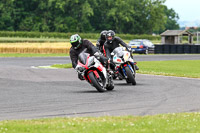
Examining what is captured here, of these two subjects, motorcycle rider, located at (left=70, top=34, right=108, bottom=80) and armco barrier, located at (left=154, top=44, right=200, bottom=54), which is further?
armco barrier, located at (left=154, top=44, right=200, bottom=54)

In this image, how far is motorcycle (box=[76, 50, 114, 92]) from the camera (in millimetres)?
13190

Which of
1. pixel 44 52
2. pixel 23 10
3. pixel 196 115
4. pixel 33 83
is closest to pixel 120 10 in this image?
Answer: pixel 23 10

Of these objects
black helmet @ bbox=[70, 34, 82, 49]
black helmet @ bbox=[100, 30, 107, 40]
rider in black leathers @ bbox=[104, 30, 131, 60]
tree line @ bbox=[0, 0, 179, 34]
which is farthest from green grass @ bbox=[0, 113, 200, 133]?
tree line @ bbox=[0, 0, 179, 34]

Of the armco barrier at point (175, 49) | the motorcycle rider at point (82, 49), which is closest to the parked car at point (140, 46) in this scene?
the armco barrier at point (175, 49)

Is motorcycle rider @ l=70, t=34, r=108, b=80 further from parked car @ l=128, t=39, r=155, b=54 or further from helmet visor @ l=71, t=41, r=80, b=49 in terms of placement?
parked car @ l=128, t=39, r=155, b=54

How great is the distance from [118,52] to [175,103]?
5.08 m

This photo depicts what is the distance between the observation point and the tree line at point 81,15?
307 feet

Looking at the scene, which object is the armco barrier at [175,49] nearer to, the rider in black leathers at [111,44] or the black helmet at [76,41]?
the rider in black leathers at [111,44]

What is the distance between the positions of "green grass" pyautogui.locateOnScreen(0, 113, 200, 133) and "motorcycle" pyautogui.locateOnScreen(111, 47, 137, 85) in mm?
7050

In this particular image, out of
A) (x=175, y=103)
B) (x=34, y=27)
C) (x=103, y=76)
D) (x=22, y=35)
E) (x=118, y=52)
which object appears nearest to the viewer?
(x=175, y=103)

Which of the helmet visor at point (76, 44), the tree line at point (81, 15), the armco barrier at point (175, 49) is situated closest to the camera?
the helmet visor at point (76, 44)

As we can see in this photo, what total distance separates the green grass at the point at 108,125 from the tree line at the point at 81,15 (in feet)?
→ 275

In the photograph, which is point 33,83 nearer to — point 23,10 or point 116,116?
point 116,116

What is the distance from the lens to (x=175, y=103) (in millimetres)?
10898
